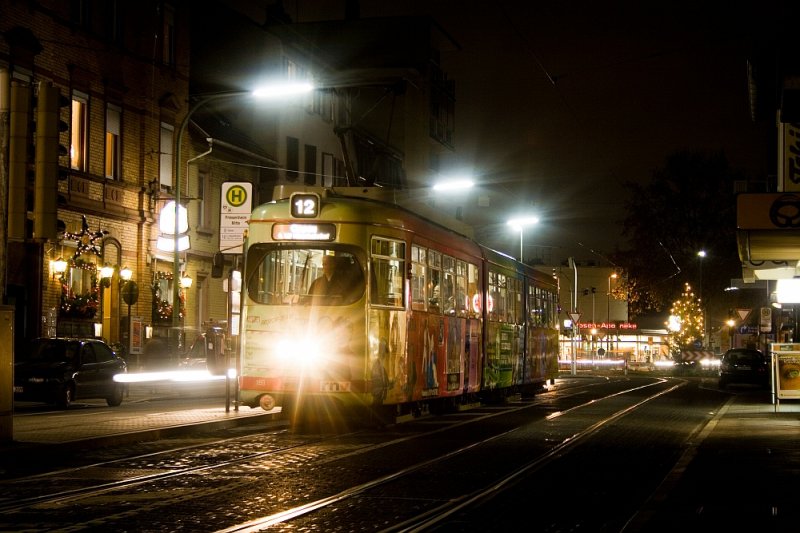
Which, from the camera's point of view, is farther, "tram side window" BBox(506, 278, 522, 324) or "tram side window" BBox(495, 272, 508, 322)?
"tram side window" BBox(506, 278, 522, 324)

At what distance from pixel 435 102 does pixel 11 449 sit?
198 feet

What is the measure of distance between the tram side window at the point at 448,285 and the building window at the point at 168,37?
18.6 meters

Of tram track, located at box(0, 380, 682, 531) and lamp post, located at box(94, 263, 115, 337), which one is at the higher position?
lamp post, located at box(94, 263, 115, 337)

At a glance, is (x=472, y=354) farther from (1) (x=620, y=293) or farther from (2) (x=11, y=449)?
(1) (x=620, y=293)

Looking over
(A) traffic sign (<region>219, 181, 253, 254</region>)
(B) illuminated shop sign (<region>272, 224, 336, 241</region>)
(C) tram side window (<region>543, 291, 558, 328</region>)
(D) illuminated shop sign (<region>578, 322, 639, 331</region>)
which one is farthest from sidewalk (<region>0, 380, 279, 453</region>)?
(D) illuminated shop sign (<region>578, 322, 639, 331</region>)

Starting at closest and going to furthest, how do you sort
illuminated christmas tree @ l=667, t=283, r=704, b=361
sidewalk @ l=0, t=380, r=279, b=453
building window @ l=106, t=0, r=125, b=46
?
sidewalk @ l=0, t=380, r=279, b=453
building window @ l=106, t=0, r=125, b=46
illuminated christmas tree @ l=667, t=283, r=704, b=361

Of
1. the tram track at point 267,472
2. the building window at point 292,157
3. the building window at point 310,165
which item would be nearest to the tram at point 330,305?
the tram track at point 267,472

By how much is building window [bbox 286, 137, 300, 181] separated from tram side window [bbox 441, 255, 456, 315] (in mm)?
27901

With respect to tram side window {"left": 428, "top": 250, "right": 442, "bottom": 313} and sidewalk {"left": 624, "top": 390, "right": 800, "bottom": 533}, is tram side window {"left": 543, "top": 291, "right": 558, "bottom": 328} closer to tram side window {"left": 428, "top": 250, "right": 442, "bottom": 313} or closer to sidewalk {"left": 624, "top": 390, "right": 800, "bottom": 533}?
tram side window {"left": 428, "top": 250, "right": 442, "bottom": 313}

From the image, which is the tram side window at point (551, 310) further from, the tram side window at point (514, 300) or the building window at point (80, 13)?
the building window at point (80, 13)

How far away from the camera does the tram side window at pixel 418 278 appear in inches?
848

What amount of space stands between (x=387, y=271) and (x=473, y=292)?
592 centimetres

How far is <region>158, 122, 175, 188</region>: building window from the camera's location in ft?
130

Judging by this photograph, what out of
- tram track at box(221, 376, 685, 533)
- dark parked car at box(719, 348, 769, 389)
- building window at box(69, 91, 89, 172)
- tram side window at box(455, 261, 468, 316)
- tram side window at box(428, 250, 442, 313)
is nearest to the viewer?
tram track at box(221, 376, 685, 533)
